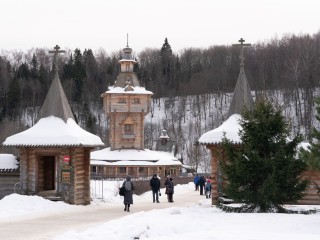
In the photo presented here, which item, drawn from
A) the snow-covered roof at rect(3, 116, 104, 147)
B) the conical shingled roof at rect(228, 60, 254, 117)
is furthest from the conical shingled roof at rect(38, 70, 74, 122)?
the conical shingled roof at rect(228, 60, 254, 117)

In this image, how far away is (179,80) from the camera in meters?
87.0

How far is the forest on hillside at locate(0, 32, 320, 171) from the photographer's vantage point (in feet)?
228

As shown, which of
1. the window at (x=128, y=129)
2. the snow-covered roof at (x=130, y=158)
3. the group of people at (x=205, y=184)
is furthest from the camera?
the window at (x=128, y=129)

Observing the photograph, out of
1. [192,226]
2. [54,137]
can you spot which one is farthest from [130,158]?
[192,226]

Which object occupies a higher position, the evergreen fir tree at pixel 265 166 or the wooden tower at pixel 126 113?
the wooden tower at pixel 126 113

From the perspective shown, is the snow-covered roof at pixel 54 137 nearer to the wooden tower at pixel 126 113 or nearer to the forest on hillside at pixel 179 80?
the wooden tower at pixel 126 113

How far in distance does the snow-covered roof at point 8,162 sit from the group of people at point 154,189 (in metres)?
5.50

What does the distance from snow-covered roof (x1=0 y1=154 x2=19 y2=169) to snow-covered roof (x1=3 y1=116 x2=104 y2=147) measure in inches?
49.1

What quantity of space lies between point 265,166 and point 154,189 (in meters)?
8.67

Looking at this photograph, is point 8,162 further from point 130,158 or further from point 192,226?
point 130,158

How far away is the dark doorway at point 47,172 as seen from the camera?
23.6 metres

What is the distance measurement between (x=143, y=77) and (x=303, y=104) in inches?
1106

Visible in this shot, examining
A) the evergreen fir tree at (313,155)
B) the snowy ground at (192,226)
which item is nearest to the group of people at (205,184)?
the snowy ground at (192,226)

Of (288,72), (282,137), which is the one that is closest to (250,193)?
(282,137)
